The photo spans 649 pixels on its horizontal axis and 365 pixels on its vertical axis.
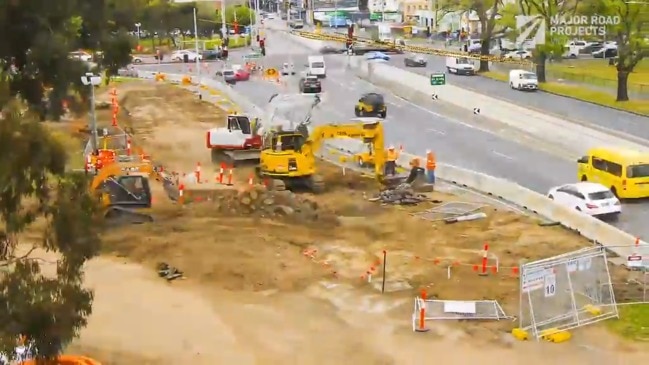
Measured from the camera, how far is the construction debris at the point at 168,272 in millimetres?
22453

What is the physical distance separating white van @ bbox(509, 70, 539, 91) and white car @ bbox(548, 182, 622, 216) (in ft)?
118

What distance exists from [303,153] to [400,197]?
13.1ft

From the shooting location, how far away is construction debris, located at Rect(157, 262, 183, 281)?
2245 centimetres

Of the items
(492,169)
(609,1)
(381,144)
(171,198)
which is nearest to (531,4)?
(609,1)

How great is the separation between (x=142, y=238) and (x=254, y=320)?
25.1 ft

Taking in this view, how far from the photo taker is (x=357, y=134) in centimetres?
3108

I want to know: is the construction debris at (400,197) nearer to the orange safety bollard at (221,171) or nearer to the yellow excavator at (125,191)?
the orange safety bollard at (221,171)

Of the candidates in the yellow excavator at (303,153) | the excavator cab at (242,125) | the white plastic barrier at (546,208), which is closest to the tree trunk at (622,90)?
the white plastic barrier at (546,208)

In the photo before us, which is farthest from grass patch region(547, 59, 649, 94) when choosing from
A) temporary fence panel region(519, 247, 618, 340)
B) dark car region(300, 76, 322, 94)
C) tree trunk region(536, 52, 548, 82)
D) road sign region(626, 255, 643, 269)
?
temporary fence panel region(519, 247, 618, 340)

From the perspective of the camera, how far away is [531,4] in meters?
65.3

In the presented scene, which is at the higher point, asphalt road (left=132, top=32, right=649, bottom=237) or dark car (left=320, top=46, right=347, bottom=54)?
dark car (left=320, top=46, right=347, bottom=54)

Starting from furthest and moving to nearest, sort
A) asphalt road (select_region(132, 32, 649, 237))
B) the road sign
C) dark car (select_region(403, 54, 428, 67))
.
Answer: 1. dark car (select_region(403, 54, 428, 67))
2. asphalt road (select_region(132, 32, 649, 237))
3. the road sign

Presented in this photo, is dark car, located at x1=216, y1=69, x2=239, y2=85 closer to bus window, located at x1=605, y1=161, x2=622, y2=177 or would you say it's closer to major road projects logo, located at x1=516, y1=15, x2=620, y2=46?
major road projects logo, located at x1=516, y1=15, x2=620, y2=46

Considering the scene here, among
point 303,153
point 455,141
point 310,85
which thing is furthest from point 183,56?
point 303,153
